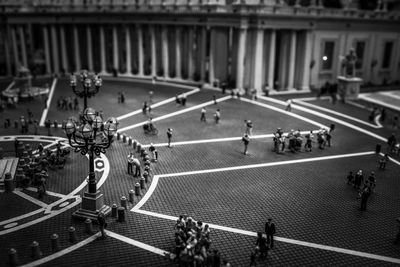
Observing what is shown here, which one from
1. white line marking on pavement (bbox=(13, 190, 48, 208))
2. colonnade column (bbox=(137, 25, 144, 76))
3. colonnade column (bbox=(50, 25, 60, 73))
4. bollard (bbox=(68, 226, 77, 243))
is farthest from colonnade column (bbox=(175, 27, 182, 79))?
bollard (bbox=(68, 226, 77, 243))

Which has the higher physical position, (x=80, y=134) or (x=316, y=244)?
(x=80, y=134)

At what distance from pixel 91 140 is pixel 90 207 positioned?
11.8 ft

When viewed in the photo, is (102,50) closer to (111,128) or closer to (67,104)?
(67,104)

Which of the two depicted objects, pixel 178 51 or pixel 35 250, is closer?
pixel 35 250

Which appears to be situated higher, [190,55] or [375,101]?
[190,55]

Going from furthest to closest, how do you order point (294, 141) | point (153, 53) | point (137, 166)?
point (153, 53)
point (294, 141)
point (137, 166)

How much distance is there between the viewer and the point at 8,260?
16.5 m

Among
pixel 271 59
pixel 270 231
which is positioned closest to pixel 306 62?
pixel 271 59

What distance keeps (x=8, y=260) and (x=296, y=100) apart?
37942 mm

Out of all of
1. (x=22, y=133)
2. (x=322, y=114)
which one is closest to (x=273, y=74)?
(x=322, y=114)

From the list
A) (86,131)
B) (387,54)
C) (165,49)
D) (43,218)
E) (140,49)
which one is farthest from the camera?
(387,54)

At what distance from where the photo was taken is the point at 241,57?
4969 centimetres

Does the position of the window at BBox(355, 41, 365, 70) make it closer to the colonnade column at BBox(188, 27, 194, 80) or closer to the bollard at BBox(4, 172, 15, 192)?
the colonnade column at BBox(188, 27, 194, 80)

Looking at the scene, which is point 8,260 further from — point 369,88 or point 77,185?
point 369,88
